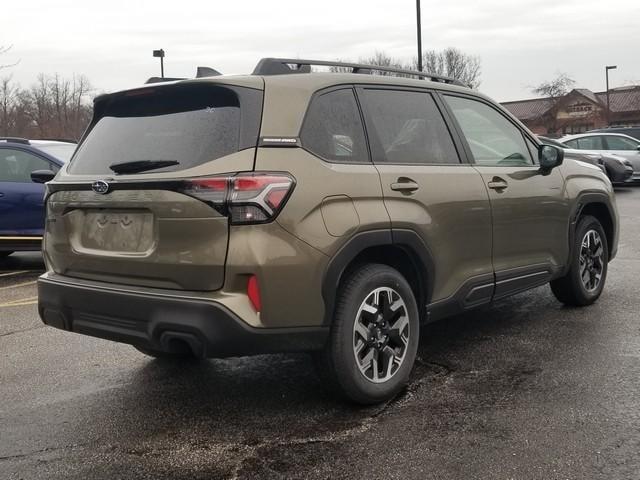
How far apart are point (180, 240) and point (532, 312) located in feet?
11.7

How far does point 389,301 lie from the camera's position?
3.72m

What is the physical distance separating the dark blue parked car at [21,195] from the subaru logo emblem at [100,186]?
4.92 m

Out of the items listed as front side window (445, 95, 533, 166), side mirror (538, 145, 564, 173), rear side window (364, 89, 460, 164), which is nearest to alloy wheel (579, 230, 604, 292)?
side mirror (538, 145, 564, 173)

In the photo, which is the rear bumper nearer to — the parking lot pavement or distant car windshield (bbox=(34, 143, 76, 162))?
the parking lot pavement

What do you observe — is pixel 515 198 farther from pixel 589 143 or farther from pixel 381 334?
pixel 589 143

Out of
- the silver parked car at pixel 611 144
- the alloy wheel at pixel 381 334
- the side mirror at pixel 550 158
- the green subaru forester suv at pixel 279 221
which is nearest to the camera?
the green subaru forester suv at pixel 279 221

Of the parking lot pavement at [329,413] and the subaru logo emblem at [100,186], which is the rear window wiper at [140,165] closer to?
the subaru logo emblem at [100,186]

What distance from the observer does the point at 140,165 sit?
3.42m

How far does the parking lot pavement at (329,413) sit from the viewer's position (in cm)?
303

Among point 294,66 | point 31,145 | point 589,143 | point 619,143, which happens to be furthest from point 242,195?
point 619,143

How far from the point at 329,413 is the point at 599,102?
Answer: 199ft

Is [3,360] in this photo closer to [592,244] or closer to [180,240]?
[180,240]

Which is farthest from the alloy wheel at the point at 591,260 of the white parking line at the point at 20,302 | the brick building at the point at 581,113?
the brick building at the point at 581,113

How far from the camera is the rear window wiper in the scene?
3.34 meters
